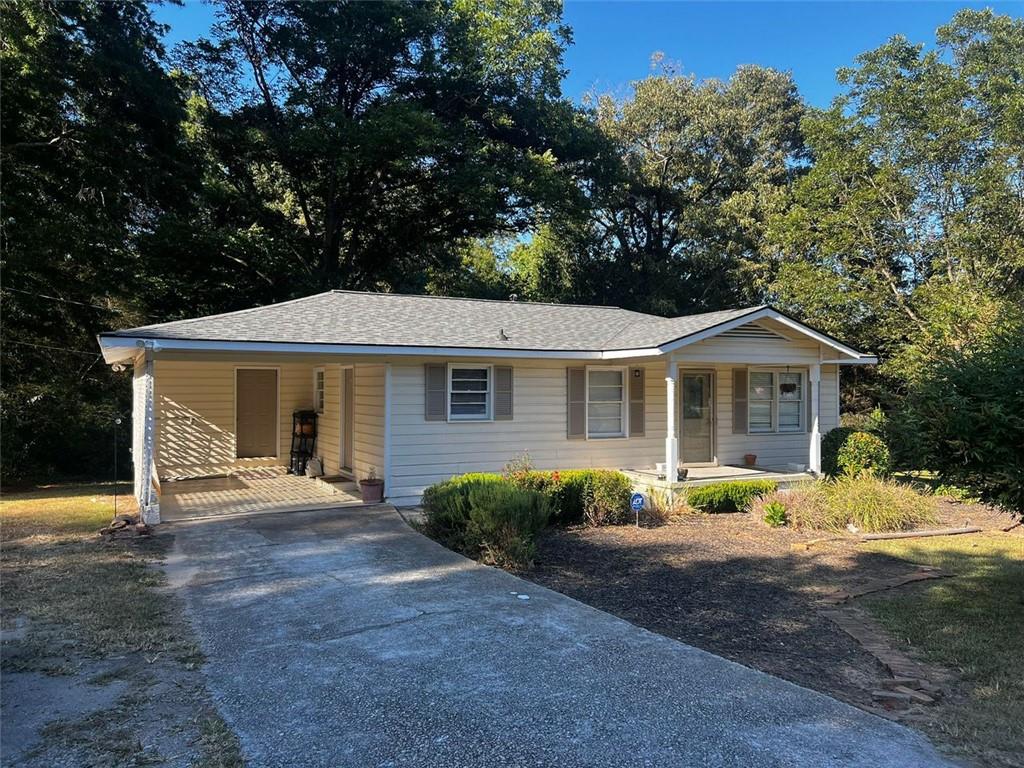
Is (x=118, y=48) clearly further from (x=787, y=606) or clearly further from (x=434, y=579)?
(x=787, y=606)

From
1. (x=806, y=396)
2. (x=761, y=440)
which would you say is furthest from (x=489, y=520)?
(x=806, y=396)

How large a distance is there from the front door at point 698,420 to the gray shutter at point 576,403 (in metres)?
2.25

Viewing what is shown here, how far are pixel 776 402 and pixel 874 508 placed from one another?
5166 mm

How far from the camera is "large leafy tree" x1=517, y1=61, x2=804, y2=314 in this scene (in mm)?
25656

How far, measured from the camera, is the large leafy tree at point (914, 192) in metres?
17.9

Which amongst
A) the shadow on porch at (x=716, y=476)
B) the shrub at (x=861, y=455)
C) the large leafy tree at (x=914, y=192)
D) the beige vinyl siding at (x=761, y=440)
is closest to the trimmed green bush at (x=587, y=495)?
the shadow on porch at (x=716, y=476)

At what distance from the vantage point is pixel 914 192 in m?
19.7

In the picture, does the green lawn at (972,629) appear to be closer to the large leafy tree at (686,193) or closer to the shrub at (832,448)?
the shrub at (832,448)

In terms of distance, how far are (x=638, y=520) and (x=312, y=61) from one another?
1823cm

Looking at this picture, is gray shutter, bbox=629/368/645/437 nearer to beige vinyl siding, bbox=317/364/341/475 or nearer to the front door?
the front door

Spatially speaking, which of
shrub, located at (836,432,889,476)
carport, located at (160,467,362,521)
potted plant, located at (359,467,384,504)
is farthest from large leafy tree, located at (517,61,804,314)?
potted plant, located at (359,467,384,504)

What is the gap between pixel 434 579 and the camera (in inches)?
263

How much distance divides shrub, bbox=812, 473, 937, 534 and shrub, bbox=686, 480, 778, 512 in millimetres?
1613

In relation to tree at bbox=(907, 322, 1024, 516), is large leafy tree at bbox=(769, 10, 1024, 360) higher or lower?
higher
